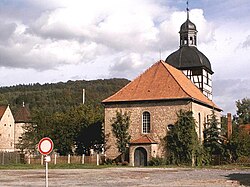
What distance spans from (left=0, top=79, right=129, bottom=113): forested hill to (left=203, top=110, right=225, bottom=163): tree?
219 ft

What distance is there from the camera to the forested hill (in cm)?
13100

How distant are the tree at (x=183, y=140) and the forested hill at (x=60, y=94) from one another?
69.9 meters

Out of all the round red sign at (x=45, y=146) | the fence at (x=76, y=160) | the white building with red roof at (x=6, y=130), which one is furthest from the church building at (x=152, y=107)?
the round red sign at (x=45, y=146)

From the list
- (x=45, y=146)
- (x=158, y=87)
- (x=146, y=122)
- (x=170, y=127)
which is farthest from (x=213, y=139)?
(x=45, y=146)

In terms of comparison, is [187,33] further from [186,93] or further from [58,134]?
[58,134]

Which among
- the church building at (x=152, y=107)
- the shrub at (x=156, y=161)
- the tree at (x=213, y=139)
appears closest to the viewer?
the shrub at (x=156, y=161)

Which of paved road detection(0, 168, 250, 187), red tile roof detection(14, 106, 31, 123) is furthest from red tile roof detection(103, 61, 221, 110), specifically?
red tile roof detection(14, 106, 31, 123)

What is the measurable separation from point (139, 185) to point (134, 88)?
96.1 feet

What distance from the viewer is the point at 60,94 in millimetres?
142875

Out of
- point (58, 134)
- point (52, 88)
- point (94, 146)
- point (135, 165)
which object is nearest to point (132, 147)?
point (135, 165)

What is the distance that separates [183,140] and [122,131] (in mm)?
6798

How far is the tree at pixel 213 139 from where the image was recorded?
5109cm

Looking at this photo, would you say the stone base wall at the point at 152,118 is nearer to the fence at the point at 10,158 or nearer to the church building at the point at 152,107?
the church building at the point at 152,107

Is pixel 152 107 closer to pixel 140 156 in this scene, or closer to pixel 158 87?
pixel 158 87
